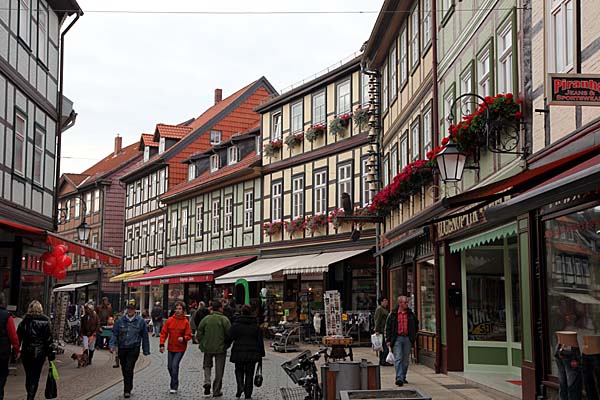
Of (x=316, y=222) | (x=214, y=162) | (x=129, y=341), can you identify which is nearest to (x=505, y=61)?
(x=129, y=341)

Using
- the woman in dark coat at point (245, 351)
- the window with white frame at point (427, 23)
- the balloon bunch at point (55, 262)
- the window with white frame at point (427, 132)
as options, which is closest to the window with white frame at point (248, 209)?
the balloon bunch at point (55, 262)

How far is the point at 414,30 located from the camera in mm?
20578

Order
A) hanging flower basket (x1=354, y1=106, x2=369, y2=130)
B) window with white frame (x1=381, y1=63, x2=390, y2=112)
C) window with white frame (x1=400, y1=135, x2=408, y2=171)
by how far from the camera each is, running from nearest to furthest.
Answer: window with white frame (x1=400, y1=135, x2=408, y2=171)
window with white frame (x1=381, y1=63, x2=390, y2=112)
hanging flower basket (x1=354, y1=106, x2=369, y2=130)

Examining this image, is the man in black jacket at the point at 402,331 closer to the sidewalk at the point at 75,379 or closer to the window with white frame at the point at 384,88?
the sidewalk at the point at 75,379

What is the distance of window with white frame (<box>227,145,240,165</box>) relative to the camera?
3928cm

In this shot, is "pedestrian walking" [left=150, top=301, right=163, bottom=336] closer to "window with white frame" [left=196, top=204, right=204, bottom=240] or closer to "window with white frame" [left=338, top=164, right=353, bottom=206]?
"window with white frame" [left=196, top=204, right=204, bottom=240]

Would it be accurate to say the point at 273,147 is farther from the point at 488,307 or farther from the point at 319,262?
the point at 488,307

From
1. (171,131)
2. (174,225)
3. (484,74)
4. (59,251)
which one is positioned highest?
(171,131)

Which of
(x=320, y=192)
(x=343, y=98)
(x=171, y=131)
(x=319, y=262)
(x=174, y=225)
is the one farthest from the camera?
(x=171, y=131)

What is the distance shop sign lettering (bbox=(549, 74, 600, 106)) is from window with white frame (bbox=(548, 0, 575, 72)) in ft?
4.53

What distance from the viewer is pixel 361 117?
28000 mm

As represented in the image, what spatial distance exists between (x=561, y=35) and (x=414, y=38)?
9.88 m

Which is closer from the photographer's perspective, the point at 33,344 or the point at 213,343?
the point at 33,344

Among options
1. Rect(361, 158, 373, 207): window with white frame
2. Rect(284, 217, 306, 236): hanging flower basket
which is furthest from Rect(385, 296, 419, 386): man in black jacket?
Rect(284, 217, 306, 236): hanging flower basket
